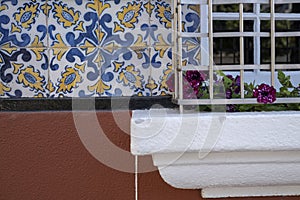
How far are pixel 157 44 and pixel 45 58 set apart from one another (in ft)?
1.33

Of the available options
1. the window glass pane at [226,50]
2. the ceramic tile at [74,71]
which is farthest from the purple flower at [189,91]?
the window glass pane at [226,50]

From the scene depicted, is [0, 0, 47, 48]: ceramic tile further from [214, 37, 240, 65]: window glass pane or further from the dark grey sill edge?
[214, 37, 240, 65]: window glass pane

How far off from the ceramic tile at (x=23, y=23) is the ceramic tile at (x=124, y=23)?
0.22m

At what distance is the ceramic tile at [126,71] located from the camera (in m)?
1.85


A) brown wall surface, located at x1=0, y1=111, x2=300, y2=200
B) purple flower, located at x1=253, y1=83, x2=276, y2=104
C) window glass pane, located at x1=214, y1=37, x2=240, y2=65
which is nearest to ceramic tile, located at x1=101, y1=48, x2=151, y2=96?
brown wall surface, located at x1=0, y1=111, x2=300, y2=200

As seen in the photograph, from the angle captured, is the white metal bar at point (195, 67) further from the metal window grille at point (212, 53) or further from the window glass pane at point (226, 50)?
the window glass pane at point (226, 50)

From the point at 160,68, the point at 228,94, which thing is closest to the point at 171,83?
the point at 160,68

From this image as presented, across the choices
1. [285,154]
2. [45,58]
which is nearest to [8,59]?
[45,58]

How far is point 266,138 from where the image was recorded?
1646mm

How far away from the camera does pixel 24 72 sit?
6.08 feet

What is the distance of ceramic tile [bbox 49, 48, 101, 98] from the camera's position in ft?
6.06

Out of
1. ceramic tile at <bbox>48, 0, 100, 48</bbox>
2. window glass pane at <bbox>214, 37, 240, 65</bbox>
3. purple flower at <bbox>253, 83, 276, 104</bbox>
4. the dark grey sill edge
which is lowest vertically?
the dark grey sill edge

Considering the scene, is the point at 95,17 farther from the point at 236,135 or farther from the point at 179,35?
the point at 236,135

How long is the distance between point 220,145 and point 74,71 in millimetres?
595
